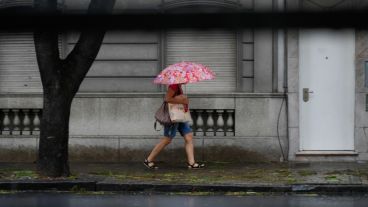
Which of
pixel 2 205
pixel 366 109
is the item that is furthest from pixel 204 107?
pixel 2 205

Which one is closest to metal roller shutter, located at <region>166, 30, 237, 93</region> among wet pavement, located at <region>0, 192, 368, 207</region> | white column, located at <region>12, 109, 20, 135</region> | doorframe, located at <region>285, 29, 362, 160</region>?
doorframe, located at <region>285, 29, 362, 160</region>

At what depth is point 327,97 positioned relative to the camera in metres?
12.3

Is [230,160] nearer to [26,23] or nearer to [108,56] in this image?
[108,56]

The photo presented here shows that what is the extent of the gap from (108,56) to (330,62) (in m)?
4.15

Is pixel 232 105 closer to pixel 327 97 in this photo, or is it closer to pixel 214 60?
pixel 214 60

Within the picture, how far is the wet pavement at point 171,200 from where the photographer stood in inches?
334

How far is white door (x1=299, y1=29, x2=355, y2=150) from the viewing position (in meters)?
12.3

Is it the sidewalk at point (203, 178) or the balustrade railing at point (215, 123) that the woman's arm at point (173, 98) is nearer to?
the sidewalk at point (203, 178)

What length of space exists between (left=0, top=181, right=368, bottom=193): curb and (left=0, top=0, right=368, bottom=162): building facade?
2859 mm

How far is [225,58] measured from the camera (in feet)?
41.0

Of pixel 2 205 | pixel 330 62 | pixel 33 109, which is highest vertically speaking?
pixel 330 62

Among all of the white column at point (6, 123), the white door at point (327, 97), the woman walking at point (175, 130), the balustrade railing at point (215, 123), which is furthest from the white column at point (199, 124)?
the white column at point (6, 123)

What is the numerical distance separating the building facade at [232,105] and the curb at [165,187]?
286 centimetres

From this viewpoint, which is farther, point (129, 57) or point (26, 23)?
point (129, 57)
